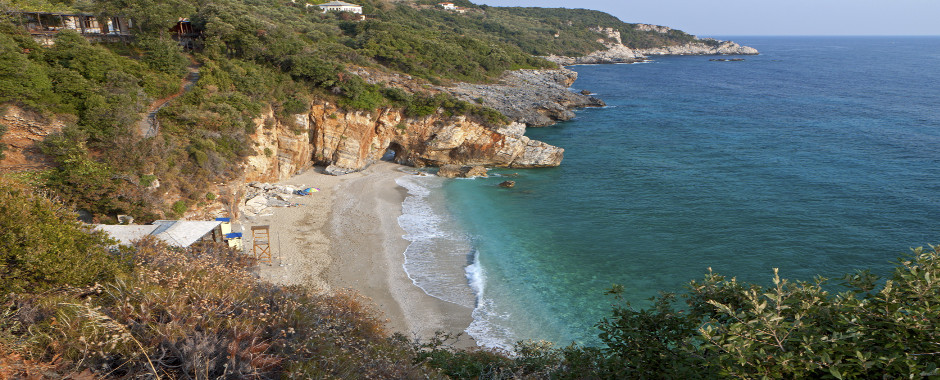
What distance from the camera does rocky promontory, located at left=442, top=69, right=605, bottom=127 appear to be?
151ft

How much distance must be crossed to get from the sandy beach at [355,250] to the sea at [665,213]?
895 millimetres

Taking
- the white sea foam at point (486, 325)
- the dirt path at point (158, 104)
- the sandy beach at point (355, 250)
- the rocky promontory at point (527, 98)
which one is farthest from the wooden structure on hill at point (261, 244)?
the rocky promontory at point (527, 98)

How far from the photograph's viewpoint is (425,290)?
2006 cm

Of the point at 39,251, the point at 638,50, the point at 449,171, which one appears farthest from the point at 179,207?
the point at 638,50

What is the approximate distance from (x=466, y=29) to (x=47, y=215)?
338 ft

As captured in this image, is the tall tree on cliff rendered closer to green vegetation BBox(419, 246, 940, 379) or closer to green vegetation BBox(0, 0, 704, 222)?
green vegetation BBox(0, 0, 704, 222)

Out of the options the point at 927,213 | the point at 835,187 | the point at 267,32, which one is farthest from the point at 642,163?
the point at 267,32

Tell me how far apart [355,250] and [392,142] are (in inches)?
666

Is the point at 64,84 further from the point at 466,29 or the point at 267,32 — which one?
the point at 466,29

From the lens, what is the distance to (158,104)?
25750 mm

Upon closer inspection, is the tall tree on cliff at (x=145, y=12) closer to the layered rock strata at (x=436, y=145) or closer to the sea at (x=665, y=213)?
the layered rock strata at (x=436, y=145)

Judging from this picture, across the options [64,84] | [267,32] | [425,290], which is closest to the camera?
[425,290]

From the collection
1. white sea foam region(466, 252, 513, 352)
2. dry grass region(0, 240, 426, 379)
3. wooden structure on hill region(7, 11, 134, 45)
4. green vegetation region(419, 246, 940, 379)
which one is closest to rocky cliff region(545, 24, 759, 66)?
wooden structure on hill region(7, 11, 134, 45)

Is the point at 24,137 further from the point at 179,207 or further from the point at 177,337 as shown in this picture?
the point at 177,337
